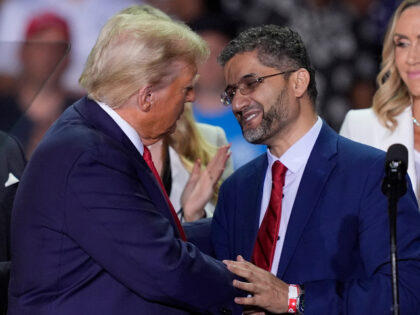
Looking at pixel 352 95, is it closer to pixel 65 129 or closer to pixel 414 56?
pixel 414 56

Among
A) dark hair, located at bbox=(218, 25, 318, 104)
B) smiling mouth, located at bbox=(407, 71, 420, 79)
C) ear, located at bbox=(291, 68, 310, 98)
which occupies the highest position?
smiling mouth, located at bbox=(407, 71, 420, 79)

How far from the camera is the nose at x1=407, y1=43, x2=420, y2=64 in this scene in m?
3.35

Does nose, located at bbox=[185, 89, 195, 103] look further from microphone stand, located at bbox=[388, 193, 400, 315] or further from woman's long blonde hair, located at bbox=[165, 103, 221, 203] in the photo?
woman's long blonde hair, located at bbox=[165, 103, 221, 203]

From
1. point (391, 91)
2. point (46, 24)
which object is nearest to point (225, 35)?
point (46, 24)

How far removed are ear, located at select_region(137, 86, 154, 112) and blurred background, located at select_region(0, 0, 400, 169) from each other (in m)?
1.20

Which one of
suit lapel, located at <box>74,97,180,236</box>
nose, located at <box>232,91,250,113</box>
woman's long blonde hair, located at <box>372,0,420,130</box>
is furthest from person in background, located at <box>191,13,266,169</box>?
suit lapel, located at <box>74,97,180,236</box>

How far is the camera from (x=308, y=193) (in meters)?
2.57

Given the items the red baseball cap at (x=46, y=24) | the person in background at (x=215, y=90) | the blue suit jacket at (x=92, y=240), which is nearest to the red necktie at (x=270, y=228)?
the blue suit jacket at (x=92, y=240)

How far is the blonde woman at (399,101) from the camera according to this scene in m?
3.36

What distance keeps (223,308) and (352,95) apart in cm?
295

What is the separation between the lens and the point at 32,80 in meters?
2.82

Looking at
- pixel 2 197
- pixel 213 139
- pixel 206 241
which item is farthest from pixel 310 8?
pixel 2 197

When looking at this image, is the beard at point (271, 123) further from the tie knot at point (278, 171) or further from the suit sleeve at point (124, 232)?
the suit sleeve at point (124, 232)

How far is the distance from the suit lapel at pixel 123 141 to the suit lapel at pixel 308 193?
1.54 feet
